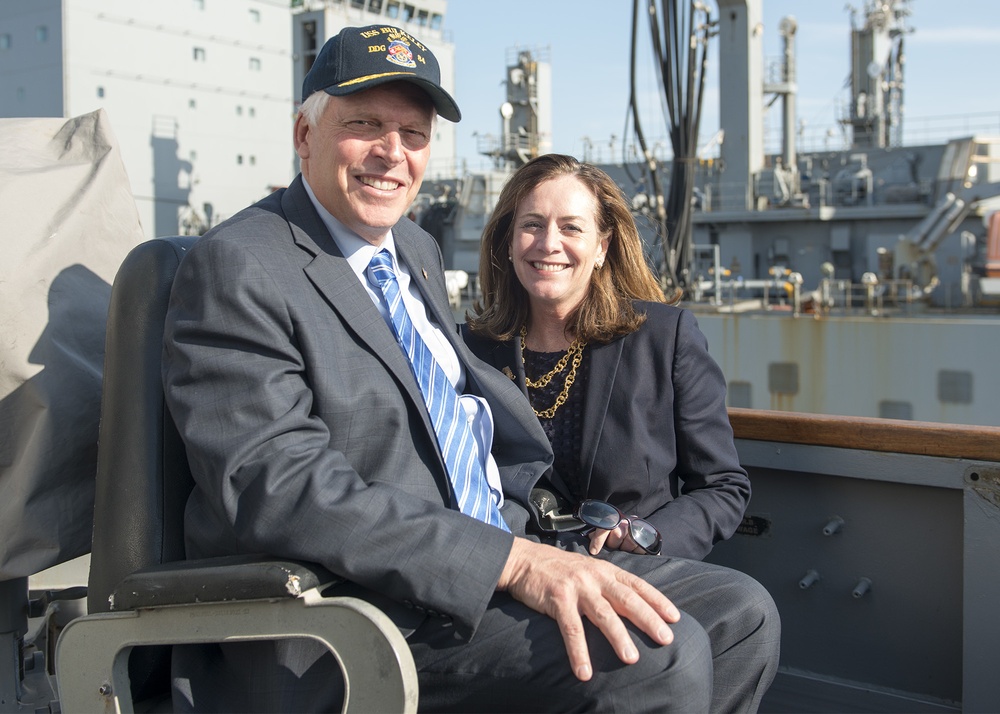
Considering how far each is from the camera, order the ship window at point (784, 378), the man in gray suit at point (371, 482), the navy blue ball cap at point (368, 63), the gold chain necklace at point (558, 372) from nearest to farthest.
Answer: the man in gray suit at point (371, 482) < the navy blue ball cap at point (368, 63) < the gold chain necklace at point (558, 372) < the ship window at point (784, 378)

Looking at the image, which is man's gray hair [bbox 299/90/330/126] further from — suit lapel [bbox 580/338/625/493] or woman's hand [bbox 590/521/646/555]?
woman's hand [bbox 590/521/646/555]

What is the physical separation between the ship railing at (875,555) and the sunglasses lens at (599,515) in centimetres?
83

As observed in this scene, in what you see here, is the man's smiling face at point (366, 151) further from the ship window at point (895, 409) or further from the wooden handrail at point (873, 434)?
the ship window at point (895, 409)

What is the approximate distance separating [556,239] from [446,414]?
24.4 inches

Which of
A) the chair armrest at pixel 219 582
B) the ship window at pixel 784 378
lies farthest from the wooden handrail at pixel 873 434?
the ship window at pixel 784 378

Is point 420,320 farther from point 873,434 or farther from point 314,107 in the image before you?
point 873,434

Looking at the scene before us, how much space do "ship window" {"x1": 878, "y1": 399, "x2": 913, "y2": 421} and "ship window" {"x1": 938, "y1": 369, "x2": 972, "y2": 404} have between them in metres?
0.36

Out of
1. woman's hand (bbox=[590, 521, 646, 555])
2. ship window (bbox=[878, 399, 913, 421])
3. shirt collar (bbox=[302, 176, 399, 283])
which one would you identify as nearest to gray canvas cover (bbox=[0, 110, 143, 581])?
shirt collar (bbox=[302, 176, 399, 283])

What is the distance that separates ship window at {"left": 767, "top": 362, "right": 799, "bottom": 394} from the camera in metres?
11.9

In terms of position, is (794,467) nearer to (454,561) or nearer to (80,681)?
(454,561)

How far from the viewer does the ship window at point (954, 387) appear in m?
10.9

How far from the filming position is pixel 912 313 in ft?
39.9

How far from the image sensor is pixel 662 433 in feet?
6.84

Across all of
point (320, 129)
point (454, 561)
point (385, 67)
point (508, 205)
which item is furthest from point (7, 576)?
point (508, 205)
